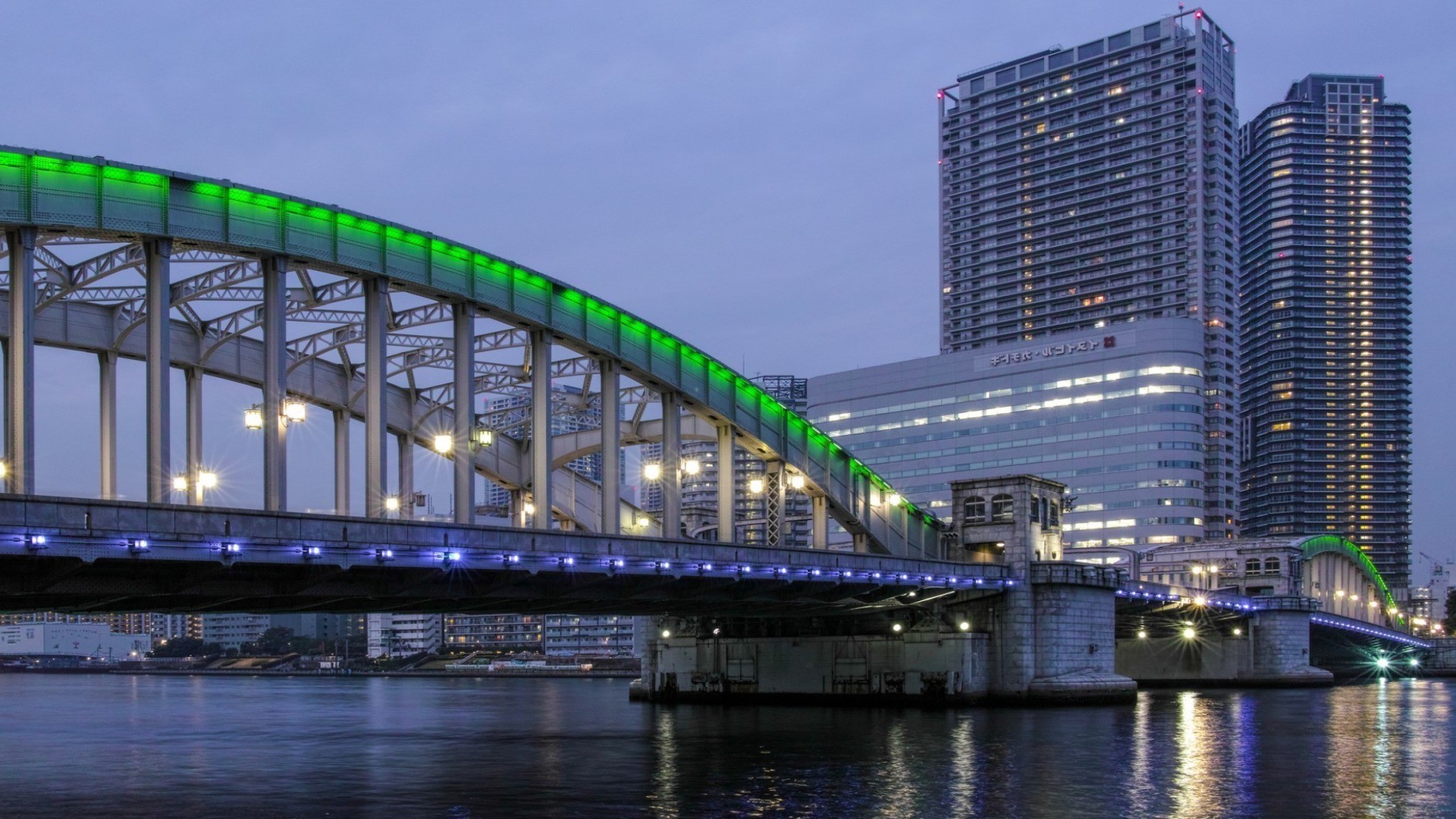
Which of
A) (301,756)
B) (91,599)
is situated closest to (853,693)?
(301,756)

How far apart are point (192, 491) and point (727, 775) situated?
78.5 ft

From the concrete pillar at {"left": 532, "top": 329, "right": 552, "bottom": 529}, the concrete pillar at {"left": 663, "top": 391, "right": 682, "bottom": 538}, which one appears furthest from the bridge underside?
the concrete pillar at {"left": 532, "top": 329, "right": 552, "bottom": 529}

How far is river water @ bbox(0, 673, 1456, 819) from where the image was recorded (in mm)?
43406

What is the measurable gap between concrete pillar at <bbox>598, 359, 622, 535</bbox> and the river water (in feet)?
33.0

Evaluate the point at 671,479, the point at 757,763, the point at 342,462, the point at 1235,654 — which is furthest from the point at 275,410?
the point at 1235,654

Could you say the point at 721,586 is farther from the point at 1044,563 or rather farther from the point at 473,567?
the point at 1044,563

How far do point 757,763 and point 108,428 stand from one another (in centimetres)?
2667

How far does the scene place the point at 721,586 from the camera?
69.1m

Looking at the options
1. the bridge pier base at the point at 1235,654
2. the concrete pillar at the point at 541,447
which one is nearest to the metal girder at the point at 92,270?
the concrete pillar at the point at 541,447

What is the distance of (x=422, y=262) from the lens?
66.7 meters

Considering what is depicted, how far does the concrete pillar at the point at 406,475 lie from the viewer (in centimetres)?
6744

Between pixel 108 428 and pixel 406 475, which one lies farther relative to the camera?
pixel 406 475

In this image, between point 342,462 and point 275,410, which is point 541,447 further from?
point 275,410

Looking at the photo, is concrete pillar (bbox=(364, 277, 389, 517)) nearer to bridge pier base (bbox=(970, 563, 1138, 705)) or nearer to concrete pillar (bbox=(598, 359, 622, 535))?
concrete pillar (bbox=(598, 359, 622, 535))
